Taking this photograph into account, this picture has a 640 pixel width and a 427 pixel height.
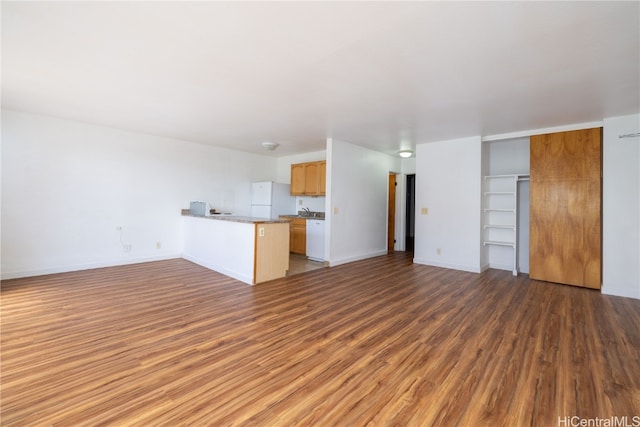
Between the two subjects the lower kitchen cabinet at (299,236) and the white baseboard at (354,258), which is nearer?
the white baseboard at (354,258)

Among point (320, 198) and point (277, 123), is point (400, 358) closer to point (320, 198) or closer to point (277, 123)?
point (277, 123)

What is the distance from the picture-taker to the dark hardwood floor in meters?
1.66

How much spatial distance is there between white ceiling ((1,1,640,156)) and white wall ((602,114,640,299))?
37cm

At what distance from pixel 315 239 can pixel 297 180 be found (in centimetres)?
173

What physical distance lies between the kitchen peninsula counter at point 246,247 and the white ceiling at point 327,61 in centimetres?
169

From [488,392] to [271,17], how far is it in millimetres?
2953

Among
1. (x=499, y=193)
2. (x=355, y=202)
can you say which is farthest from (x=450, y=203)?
(x=355, y=202)

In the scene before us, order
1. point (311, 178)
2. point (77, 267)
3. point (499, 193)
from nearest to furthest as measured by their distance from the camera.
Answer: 1. point (77, 267)
2. point (499, 193)
3. point (311, 178)

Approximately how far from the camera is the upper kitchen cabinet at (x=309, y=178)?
640 cm

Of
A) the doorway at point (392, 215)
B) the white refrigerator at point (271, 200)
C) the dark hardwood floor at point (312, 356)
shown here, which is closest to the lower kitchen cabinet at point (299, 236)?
the white refrigerator at point (271, 200)

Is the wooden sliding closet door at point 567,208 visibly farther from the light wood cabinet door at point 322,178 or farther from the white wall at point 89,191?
the white wall at point 89,191

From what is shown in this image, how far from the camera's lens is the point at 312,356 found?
224cm

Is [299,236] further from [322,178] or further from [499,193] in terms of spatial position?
[499,193]

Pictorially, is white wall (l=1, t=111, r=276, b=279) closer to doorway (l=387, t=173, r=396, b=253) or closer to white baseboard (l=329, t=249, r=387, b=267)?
white baseboard (l=329, t=249, r=387, b=267)
